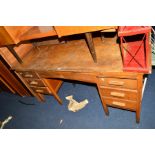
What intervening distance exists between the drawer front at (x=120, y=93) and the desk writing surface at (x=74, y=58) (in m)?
0.32

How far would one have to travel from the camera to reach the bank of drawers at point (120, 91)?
1.63m

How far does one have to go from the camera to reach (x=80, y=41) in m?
2.26

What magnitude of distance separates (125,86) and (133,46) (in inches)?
17.1

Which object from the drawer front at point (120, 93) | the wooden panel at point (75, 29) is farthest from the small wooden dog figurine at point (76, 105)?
the wooden panel at point (75, 29)

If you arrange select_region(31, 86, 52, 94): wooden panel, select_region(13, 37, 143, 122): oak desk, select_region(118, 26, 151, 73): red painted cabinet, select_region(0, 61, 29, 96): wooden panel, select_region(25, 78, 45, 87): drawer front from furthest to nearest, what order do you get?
select_region(0, 61, 29, 96): wooden panel
select_region(31, 86, 52, 94): wooden panel
select_region(25, 78, 45, 87): drawer front
select_region(13, 37, 143, 122): oak desk
select_region(118, 26, 151, 73): red painted cabinet

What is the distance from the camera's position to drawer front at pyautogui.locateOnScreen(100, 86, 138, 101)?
67.4 inches

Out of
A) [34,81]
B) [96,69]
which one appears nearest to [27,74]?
[34,81]

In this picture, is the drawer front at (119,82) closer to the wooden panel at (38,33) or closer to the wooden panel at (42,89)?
the wooden panel at (38,33)

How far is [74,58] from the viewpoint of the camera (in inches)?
78.2

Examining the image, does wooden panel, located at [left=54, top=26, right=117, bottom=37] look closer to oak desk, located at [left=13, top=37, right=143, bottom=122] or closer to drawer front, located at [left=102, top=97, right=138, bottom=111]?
oak desk, located at [left=13, top=37, right=143, bottom=122]

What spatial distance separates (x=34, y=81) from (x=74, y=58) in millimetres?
859

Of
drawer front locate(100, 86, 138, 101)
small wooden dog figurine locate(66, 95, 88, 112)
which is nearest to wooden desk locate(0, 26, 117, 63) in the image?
drawer front locate(100, 86, 138, 101)

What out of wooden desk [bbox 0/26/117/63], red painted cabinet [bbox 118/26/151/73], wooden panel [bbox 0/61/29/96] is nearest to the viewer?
red painted cabinet [bbox 118/26/151/73]
